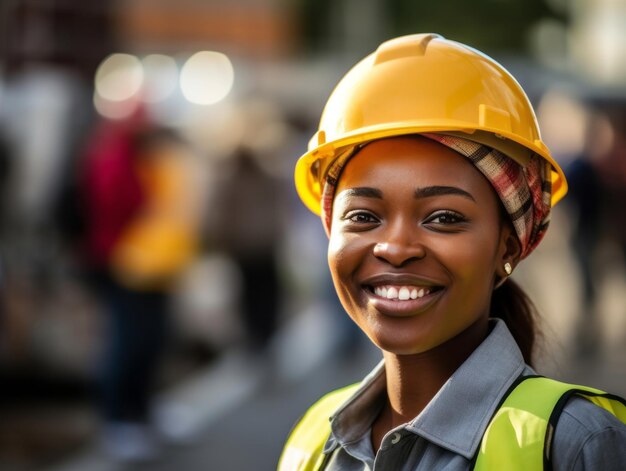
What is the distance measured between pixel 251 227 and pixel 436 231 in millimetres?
7447

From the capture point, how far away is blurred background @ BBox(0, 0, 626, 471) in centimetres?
745

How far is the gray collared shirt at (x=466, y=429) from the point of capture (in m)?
2.04

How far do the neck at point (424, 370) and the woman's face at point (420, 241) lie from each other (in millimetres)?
55

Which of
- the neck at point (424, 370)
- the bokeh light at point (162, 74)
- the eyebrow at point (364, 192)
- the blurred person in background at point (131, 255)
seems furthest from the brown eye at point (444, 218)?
the bokeh light at point (162, 74)

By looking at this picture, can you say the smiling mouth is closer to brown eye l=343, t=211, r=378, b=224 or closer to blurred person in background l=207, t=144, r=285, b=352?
brown eye l=343, t=211, r=378, b=224

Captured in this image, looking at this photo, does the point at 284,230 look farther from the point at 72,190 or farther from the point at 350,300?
the point at 350,300

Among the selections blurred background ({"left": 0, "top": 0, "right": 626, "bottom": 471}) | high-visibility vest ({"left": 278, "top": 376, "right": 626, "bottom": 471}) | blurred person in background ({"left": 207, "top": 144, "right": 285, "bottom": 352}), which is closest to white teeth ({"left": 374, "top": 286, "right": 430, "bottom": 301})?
high-visibility vest ({"left": 278, "top": 376, "right": 626, "bottom": 471})

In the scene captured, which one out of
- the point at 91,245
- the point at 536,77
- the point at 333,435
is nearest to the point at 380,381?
the point at 333,435

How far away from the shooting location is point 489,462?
209 centimetres

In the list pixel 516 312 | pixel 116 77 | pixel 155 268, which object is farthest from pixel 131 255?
pixel 516 312

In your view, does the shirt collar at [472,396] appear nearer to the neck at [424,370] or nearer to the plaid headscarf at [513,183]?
the neck at [424,370]

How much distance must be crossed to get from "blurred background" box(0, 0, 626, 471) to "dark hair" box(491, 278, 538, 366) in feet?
10.0

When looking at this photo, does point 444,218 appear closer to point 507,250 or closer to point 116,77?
point 507,250

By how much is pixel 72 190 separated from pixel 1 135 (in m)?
2.18
